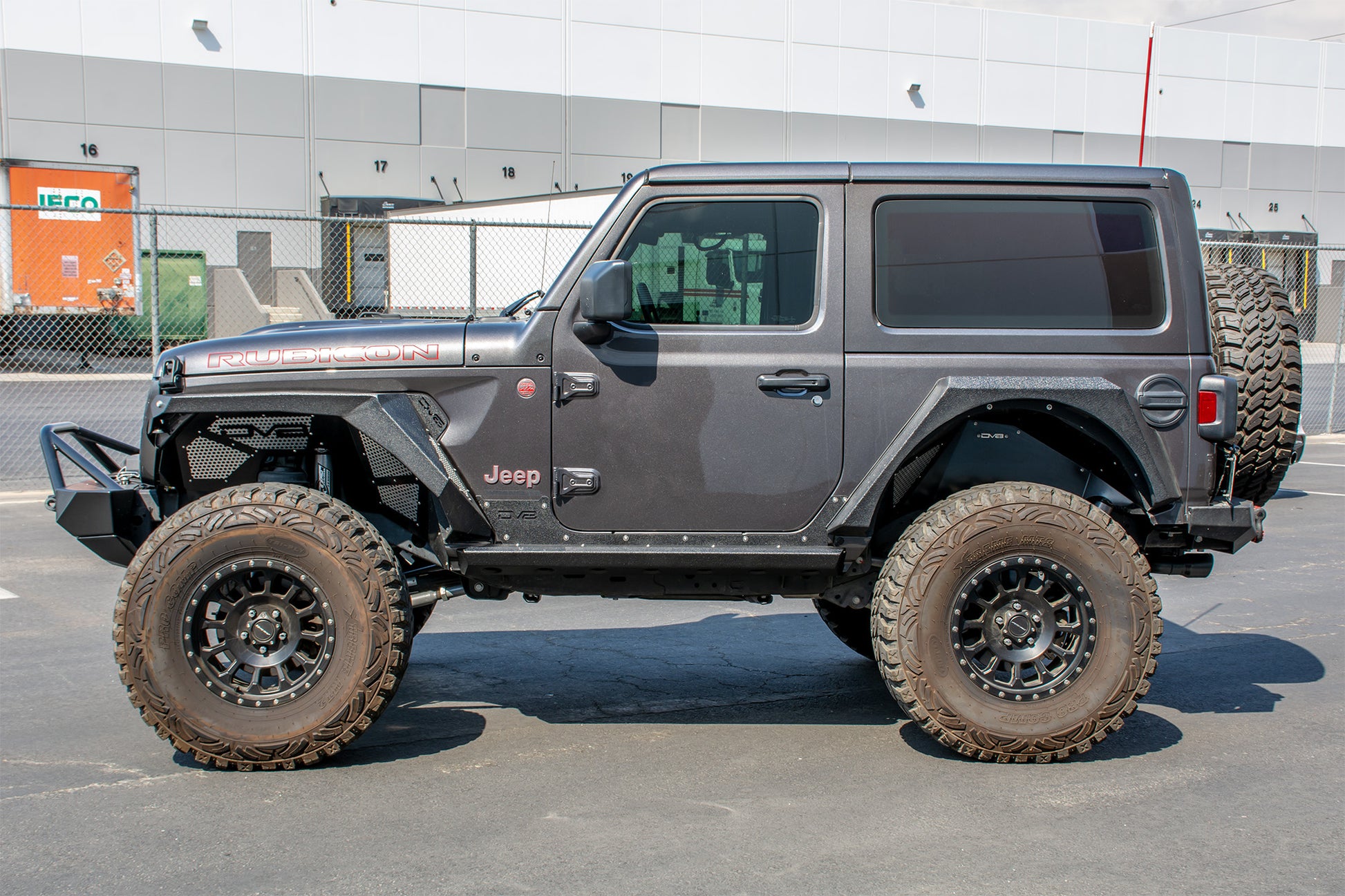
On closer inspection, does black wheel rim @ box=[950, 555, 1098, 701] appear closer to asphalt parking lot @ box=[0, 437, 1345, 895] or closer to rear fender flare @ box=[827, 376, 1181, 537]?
asphalt parking lot @ box=[0, 437, 1345, 895]

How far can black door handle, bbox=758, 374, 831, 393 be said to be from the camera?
4465mm

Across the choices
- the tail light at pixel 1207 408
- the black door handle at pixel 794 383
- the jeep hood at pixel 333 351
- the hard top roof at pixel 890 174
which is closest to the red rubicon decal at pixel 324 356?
the jeep hood at pixel 333 351


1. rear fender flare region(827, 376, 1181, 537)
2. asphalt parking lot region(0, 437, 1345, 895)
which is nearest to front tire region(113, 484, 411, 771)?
asphalt parking lot region(0, 437, 1345, 895)

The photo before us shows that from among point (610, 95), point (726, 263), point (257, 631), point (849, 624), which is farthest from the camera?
point (610, 95)

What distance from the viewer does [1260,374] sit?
488 centimetres

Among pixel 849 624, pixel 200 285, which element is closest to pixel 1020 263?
pixel 849 624

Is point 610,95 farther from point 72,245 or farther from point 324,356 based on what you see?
point 324,356

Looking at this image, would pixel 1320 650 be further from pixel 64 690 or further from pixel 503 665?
pixel 64 690

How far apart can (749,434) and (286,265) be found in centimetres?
2652

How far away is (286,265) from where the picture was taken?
28859 millimetres

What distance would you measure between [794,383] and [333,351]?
5.65 feet

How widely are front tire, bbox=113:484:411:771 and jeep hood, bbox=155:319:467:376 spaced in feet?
1.71

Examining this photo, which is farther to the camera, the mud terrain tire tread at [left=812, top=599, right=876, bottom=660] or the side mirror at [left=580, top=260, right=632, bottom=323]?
the mud terrain tire tread at [left=812, top=599, right=876, bottom=660]

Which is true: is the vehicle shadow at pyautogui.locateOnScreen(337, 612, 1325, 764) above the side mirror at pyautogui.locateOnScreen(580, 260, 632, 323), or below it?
below
